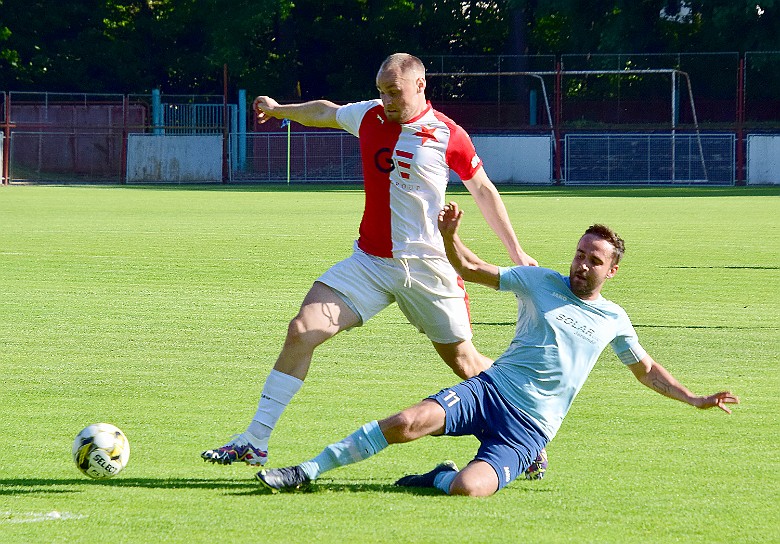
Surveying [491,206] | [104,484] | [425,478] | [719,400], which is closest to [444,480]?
[425,478]

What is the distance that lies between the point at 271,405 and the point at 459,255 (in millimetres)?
1126

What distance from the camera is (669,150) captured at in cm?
4625

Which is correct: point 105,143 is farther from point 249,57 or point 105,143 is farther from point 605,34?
point 605,34

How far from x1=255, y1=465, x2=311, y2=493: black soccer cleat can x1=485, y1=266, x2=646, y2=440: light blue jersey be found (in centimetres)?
103

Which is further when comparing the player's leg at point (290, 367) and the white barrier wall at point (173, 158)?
the white barrier wall at point (173, 158)

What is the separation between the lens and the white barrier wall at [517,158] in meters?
47.3

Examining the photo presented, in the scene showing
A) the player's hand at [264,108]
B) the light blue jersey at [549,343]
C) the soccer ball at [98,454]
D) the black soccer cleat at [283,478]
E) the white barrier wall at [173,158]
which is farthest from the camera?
the white barrier wall at [173,158]

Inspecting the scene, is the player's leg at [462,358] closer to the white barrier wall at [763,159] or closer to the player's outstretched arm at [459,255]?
the player's outstretched arm at [459,255]


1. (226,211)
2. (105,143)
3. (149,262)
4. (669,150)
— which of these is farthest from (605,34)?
(149,262)

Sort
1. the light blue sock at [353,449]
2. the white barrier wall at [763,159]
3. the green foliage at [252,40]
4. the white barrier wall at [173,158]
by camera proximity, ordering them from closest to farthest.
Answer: the light blue sock at [353,449] → the white barrier wall at [763,159] → the white barrier wall at [173,158] → the green foliage at [252,40]

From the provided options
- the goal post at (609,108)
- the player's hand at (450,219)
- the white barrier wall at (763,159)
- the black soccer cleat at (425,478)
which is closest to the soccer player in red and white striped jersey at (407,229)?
the player's hand at (450,219)

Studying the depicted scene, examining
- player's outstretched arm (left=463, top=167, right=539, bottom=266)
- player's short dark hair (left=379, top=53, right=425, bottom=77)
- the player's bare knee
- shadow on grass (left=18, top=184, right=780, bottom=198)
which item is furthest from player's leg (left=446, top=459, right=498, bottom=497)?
shadow on grass (left=18, top=184, right=780, bottom=198)

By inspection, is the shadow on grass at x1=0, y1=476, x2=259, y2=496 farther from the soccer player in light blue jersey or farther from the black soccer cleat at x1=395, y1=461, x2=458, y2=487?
the black soccer cleat at x1=395, y1=461, x2=458, y2=487

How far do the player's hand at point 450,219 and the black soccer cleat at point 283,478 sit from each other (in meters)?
1.25
